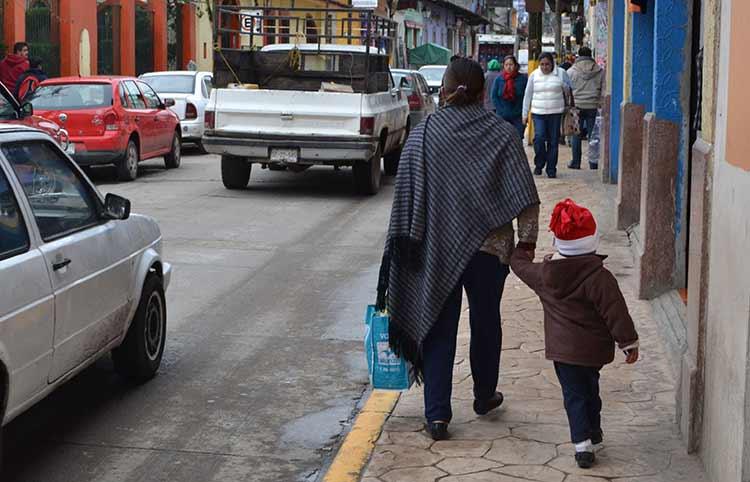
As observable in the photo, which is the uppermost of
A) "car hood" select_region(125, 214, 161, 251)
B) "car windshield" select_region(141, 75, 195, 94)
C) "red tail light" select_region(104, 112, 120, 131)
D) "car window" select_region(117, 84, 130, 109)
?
"car windshield" select_region(141, 75, 195, 94)

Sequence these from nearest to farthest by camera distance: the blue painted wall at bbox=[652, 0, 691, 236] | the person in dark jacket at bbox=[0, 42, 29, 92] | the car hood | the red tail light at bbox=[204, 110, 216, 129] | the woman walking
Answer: the car hood → the blue painted wall at bbox=[652, 0, 691, 236] → the red tail light at bbox=[204, 110, 216, 129] → the woman walking → the person in dark jacket at bbox=[0, 42, 29, 92]

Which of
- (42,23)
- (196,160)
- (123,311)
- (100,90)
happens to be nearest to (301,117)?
(100,90)

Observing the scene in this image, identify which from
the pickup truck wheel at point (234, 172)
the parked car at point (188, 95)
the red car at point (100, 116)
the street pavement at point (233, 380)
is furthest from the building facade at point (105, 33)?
the street pavement at point (233, 380)

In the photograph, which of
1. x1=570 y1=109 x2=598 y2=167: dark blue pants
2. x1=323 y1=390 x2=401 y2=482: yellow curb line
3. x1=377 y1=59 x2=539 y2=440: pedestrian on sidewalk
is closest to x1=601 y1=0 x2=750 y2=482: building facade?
x1=377 y1=59 x2=539 y2=440: pedestrian on sidewalk

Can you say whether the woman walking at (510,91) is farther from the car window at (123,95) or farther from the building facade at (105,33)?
the building facade at (105,33)

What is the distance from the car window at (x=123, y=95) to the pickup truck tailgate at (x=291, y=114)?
99.5 inches

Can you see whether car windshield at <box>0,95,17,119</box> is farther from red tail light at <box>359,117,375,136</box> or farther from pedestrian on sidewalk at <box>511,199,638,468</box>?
pedestrian on sidewalk at <box>511,199,638,468</box>

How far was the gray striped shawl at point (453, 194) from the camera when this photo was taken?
5.84m

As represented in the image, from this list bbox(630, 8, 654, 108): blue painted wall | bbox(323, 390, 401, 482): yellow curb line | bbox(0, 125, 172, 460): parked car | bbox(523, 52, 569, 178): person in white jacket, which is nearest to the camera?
bbox(0, 125, 172, 460): parked car

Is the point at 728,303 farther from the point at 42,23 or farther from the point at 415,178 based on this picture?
the point at 42,23

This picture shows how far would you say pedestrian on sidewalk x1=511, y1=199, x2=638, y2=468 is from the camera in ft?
17.5

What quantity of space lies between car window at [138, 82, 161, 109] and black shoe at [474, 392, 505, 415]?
14.0 meters

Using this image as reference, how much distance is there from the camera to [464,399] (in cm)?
677

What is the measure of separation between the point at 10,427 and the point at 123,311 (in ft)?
2.68
